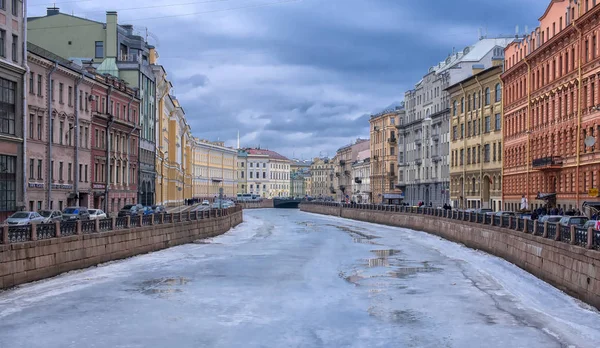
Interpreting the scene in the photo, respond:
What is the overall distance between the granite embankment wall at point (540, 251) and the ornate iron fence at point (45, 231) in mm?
18664

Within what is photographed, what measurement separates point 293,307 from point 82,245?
12.6 m

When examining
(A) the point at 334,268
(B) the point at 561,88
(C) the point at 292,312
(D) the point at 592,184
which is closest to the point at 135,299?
(C) the point at 292,312

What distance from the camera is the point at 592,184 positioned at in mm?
53312

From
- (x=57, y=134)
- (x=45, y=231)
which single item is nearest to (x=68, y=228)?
(x=45, y=231)

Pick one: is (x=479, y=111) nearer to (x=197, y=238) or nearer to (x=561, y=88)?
(x=561, y=88)

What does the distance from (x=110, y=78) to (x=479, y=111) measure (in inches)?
1487

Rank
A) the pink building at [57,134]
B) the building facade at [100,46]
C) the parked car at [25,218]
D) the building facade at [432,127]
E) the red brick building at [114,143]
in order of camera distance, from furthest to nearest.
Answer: the building facade at [432,127] < the building facade at [100,46] < the red brick building at [114,143] < the pink building at [57,134] < the parked car at [25,218]

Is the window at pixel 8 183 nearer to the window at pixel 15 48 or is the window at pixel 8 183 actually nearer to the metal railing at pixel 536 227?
the window at pixel 15 48

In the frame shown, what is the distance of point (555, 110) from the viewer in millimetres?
62375

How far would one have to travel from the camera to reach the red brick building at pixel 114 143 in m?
67.9

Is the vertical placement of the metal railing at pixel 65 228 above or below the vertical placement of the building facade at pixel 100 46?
below

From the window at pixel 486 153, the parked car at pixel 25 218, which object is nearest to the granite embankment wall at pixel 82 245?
the parked car at pixel 25 218

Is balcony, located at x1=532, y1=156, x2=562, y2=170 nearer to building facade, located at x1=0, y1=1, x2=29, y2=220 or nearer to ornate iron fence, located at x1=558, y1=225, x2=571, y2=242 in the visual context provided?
ornate iron fence, located at x1=558, y1=225, x2=571, y2=242

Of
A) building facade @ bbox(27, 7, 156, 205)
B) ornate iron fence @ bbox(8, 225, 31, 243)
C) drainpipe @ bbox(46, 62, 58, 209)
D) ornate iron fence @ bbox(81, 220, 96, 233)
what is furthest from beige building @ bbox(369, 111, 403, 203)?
ornate iron fence @ bbox(8, 225, 31, 243)
